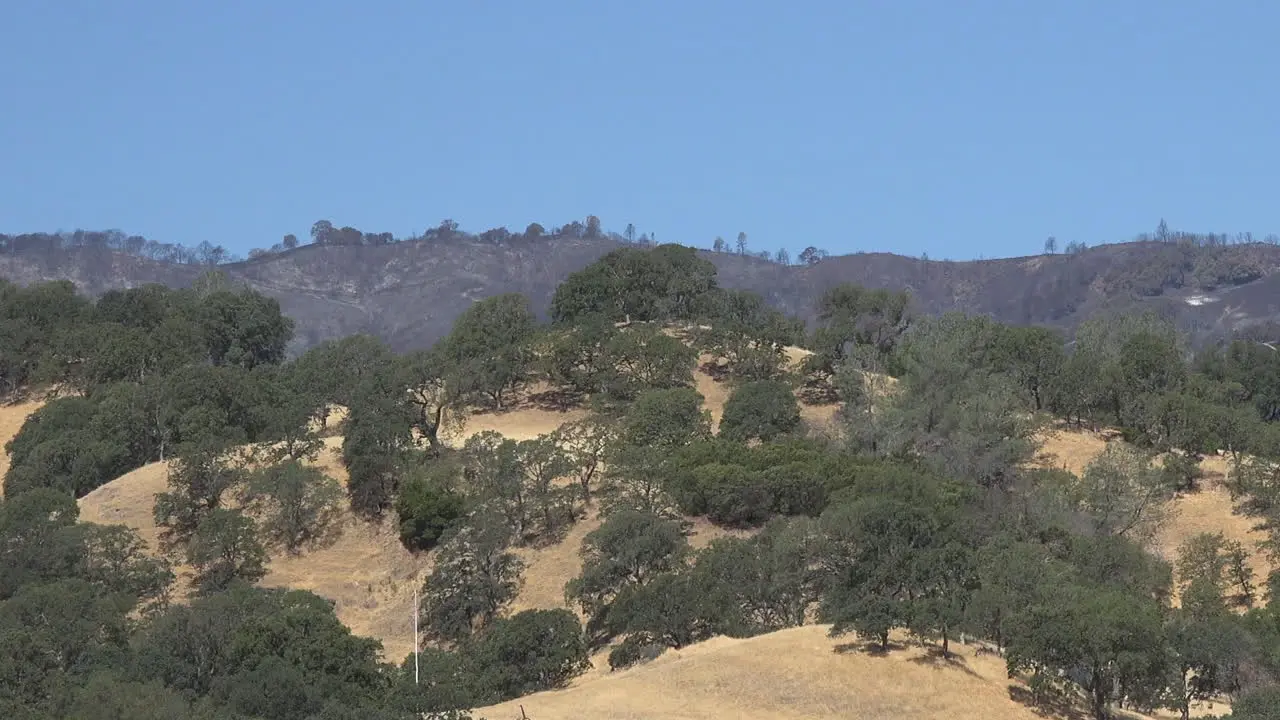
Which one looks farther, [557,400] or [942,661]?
[557,400]

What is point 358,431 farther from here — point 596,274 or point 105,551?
point 596,274

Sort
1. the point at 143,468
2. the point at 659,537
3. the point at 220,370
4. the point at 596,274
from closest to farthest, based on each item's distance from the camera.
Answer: the point at 659,537 < the point at 143,468 < the point at 220,370 < the point at 596,274

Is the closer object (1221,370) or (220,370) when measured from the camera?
(220,370)

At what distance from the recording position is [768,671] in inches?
2297

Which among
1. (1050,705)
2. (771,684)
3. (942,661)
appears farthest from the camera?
(942,661)

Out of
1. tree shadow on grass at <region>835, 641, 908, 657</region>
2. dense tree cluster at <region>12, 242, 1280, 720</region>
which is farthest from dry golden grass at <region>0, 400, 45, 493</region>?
tree shadow on grass at <region>835, 641, 908, 657</region>

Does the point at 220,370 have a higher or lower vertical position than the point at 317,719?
higher

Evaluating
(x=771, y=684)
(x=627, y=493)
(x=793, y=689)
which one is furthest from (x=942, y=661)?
(x=627, y=493)

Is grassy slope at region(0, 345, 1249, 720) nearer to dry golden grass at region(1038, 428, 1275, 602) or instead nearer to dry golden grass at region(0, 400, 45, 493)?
dry golden grass at region(1038, 428, 1275, 602)

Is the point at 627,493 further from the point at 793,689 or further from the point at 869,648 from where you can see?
the point at 793,689

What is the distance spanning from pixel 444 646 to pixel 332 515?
Result: 575 inches

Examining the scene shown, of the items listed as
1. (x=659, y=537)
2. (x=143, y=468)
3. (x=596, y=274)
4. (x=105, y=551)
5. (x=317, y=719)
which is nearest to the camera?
(x=317, y=719)

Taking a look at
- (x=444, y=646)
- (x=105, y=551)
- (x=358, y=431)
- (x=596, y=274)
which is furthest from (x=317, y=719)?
(x=596, y=274)

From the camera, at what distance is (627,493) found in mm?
83750
